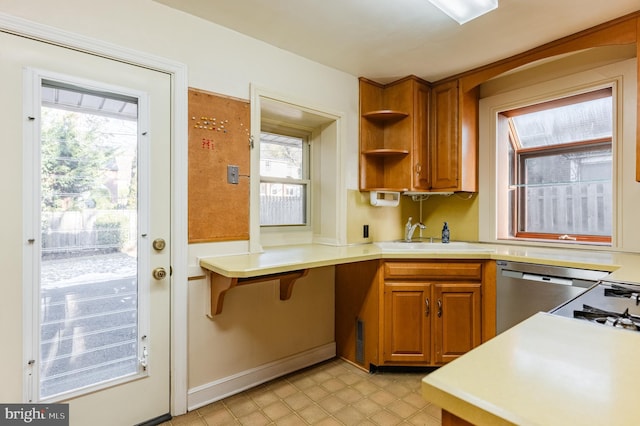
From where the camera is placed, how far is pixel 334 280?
278 cm

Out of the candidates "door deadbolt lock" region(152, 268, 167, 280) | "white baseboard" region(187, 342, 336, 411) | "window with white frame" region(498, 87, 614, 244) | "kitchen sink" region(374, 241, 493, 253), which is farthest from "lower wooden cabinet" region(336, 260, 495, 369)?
"door deadbolt lock" region(152, 268, 167, 280)

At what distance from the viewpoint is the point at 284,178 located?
2707mm

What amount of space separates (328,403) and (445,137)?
2291 millimetres

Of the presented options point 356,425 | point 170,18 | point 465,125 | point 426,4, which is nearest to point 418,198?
point 465,125

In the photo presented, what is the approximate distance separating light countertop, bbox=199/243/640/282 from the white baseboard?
30.5 inches

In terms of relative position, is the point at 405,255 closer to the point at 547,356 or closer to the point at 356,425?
the point at 356,425

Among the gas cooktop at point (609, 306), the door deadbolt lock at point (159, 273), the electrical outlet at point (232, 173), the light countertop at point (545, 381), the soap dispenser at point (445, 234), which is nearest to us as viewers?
the light countertop at point (545, 381)

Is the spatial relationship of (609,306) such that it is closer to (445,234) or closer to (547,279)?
(547,279)

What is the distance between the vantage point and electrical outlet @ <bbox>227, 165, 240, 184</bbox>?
2098 mm

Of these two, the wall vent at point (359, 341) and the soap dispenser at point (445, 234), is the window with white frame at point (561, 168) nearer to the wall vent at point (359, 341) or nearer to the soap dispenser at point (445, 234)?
the soap dispenser at point (445, 234)

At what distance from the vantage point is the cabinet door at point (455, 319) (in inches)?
93.7

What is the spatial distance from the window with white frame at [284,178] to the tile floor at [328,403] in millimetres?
1192

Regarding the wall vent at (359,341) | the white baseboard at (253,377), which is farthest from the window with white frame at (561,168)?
the white baseboard at (253,377)

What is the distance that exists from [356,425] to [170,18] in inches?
99.9
